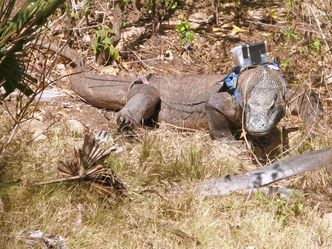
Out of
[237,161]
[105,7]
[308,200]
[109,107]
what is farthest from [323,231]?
[105,7]

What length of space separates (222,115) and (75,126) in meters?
1.23

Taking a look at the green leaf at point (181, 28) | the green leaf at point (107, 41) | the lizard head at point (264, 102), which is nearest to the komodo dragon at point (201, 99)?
the lizard head at point (264, 102)

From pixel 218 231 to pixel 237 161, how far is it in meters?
1.25

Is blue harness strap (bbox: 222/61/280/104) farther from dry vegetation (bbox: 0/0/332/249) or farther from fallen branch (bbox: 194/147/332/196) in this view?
fallen branch (bbox: 194/147/332/196)

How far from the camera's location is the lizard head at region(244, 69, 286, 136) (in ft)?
18.8

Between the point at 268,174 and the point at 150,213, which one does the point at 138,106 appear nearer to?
the point at 268,174

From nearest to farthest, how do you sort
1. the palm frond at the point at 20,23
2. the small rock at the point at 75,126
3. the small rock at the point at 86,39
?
the palm frond at the point at 20,23
the small rock at the point at 75,126
the small rock at the point at 86,39

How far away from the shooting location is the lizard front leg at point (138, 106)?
6562 mm

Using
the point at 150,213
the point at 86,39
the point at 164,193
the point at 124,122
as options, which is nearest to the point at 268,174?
the point at 164,193

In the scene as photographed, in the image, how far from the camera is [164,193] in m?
4.94

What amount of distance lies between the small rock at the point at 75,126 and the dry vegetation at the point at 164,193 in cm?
7

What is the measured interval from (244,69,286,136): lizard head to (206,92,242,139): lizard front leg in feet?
0.99

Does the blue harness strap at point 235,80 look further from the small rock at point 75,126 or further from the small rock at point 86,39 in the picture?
the small rock at point 86,39

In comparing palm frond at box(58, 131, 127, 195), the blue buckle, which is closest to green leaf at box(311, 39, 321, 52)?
the blue buckle
